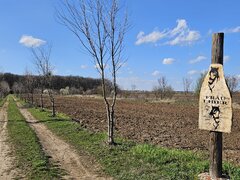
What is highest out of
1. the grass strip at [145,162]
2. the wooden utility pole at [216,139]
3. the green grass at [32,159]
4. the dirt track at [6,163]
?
the wooden utility pole at [216,139]

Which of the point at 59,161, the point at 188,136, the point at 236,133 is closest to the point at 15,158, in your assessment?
the point at 59,161

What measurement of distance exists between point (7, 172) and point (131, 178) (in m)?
3.40

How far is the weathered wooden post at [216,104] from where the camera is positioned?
638 cm

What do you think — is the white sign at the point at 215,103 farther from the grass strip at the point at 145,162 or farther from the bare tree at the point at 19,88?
the bare tree at the point at 19,88

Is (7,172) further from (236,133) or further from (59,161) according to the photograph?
(236,133)

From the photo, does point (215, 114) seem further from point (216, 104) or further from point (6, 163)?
point (6, 163)

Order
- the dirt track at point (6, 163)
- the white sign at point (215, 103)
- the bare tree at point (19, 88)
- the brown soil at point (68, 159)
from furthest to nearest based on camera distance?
the bare tree at point (19, 88), the dirt track at point (6, 163), the brown soil at point (68, 159), the white sign at point (215, 103)

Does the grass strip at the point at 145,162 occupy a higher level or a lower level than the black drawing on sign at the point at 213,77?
lower

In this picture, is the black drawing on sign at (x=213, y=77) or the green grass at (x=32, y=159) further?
the green grass at (x=32, y=159)

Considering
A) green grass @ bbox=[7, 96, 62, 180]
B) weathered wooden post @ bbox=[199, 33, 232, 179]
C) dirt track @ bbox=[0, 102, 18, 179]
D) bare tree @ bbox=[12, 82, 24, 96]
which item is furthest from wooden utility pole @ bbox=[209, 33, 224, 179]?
bare tree @ bbox=[12, 82, 24, 96]

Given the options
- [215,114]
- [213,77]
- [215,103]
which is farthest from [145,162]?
[213,77]

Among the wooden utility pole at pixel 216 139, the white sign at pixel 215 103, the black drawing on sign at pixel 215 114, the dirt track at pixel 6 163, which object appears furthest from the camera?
the dirt track at pixel 6 163

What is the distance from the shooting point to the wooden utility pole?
6.61 m

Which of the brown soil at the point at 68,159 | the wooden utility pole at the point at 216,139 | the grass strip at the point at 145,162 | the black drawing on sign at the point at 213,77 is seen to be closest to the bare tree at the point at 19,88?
the brown soil at the point at 68,159
